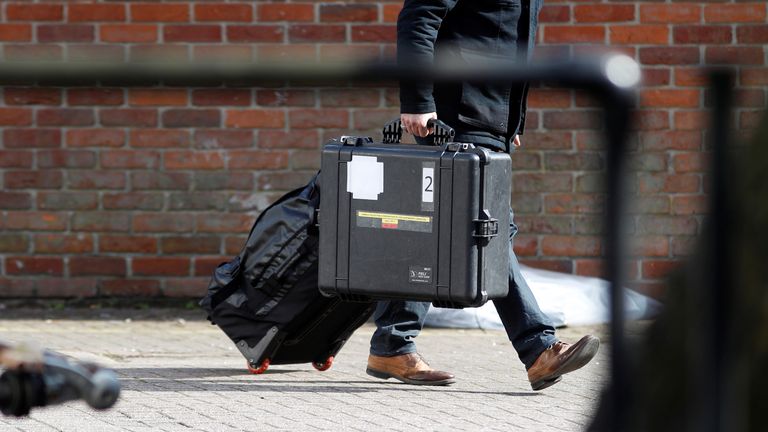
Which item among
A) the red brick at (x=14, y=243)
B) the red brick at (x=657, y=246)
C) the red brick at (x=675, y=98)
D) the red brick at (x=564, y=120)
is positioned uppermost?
the red brick at (x=675, y=98)

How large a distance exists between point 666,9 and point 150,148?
2.73 m

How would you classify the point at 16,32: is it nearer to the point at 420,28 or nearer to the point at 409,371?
the point at 420,28

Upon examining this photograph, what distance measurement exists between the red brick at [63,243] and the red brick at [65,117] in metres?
0.57

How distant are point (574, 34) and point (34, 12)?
2.75 metres

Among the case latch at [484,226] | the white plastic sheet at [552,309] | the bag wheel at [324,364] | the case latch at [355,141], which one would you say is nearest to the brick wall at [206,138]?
the white plastic sheet at [552,309]

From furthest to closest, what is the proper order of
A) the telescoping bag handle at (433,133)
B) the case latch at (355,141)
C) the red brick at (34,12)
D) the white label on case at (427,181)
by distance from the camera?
1. the red brick at (34,12)
2. the telescoping bag handle at (433,133)
3. the case latch at (355,141)
4. the white label on case at (427,181)

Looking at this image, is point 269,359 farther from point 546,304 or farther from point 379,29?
point 379,29

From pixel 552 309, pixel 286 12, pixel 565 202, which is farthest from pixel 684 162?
pixel 286 12

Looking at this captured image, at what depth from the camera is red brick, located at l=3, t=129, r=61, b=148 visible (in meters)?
6.54

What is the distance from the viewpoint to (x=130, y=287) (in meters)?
6.62

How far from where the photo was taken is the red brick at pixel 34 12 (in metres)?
6.47

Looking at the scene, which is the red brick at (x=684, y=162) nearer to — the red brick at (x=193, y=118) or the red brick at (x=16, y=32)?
the red brick at (x=193, y=118)

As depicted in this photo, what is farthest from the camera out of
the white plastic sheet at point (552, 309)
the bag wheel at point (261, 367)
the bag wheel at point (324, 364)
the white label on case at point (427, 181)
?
the white plastic sheet at point (552, 309)

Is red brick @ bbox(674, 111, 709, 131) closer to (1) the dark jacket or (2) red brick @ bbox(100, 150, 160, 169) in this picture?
(1) the dark jacket
